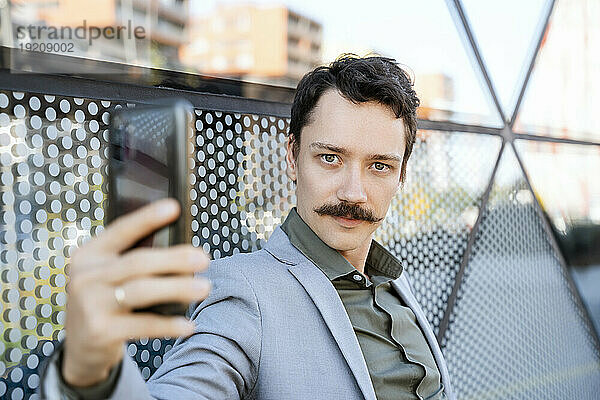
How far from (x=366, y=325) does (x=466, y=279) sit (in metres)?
1.04

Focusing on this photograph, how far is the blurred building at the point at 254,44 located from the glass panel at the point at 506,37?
0.77 metres

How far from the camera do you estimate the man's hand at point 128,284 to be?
604 millimetres

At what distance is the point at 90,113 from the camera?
1294mm

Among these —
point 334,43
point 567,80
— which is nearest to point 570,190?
point 567,80

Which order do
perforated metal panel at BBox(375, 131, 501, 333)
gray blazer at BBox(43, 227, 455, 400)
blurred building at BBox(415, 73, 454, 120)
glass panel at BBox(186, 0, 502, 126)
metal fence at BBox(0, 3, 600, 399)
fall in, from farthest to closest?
1. blurred building at BBox(415, 73, 454, 120)
2. perforated metal panel at BBox(375, 131, 501, 333)
3. glass panel at BBox(186, 0, 502, 126)
4. metal fence at BBox(0, 3, 600, 399)
5. gray blazer at BBox(43, 227, 455, 400)

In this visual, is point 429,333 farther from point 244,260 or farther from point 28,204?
point 28,204

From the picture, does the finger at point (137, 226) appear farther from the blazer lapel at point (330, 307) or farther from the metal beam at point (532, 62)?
the metal beam at point (532, 62)

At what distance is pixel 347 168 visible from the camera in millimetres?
1380

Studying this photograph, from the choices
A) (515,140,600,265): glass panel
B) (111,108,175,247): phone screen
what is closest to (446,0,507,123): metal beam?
(515,140,600,265): glass panel

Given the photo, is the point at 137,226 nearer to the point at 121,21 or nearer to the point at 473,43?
the point at 121,21

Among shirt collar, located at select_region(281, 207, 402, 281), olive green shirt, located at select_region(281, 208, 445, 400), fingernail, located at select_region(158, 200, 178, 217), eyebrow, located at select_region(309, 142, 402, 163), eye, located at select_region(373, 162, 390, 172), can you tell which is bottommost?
olive green shirt, located at select_region(281, 208, 445, 400)

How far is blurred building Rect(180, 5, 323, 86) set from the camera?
157 cm

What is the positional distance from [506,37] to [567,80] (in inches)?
26.6

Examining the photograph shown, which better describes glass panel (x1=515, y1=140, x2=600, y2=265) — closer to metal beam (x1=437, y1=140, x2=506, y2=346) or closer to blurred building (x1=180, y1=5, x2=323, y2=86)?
metal beam (x1=437, y1=140, x2=506, y2=346)
